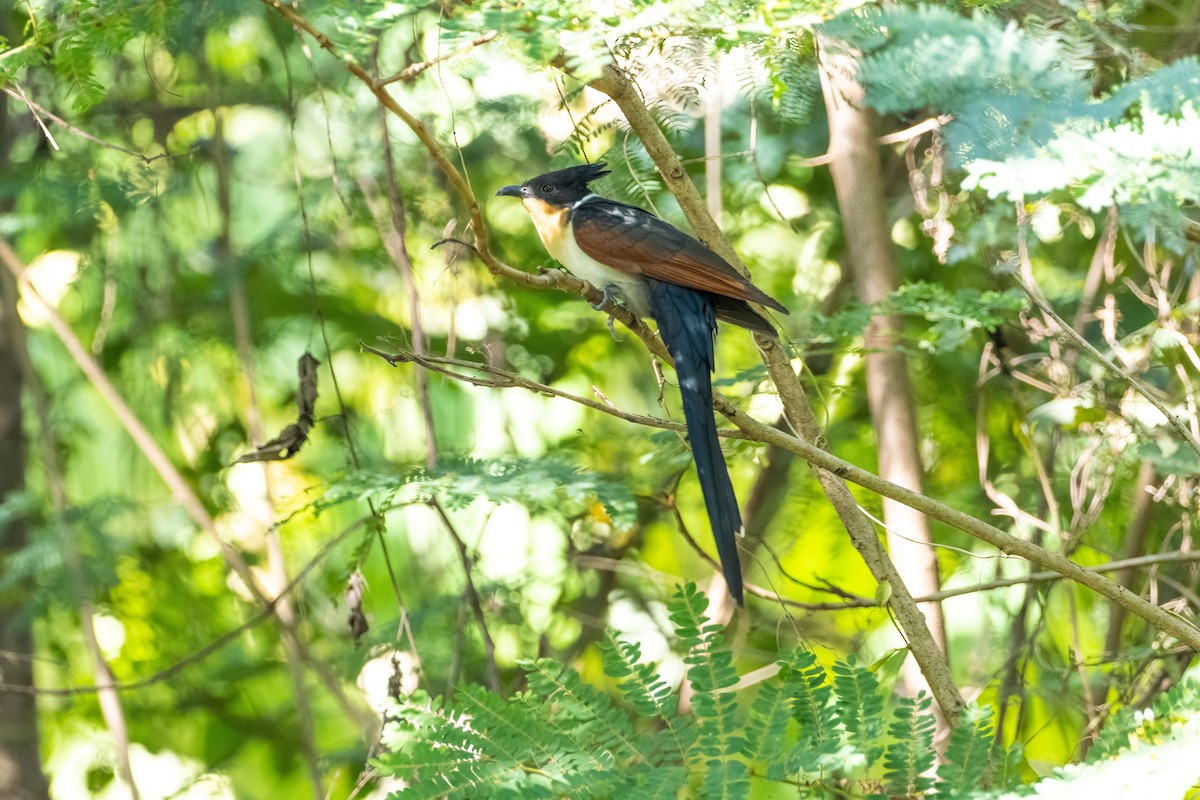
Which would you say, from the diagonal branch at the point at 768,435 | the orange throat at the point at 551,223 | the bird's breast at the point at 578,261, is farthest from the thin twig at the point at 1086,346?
the orange throat at the point at 551,223

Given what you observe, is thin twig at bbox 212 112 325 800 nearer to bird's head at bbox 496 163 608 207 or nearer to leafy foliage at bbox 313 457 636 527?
leafy foliage at bbox 313 457 636 527

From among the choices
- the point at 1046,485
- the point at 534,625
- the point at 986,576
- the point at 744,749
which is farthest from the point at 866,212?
the point at 534,625

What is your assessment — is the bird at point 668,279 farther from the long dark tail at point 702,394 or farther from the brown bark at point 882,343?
the brown bark at point 882,343

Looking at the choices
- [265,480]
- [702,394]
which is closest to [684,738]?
[702,394]

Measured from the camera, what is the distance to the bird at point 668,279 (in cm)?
215

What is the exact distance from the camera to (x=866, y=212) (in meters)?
3.12

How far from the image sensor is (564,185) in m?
2.84

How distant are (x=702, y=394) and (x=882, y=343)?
3.53 ft

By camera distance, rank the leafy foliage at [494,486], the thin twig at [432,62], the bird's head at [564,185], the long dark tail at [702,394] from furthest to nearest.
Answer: the bird's head at [564,185] → the leafy foliage at [494,486] → the long dark tail at [702,394] → the thin twig at [432,62]

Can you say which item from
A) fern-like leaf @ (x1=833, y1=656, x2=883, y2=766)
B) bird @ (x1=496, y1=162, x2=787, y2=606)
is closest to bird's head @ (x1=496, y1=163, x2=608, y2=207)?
bird @ (x1=496, y1=162, x2=787, y2=606)

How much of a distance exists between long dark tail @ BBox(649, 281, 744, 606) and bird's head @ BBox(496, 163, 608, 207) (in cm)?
43

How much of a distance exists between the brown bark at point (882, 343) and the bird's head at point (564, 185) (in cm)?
69

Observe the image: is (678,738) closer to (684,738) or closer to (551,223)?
(684,738)

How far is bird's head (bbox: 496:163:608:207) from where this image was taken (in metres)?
2.82
